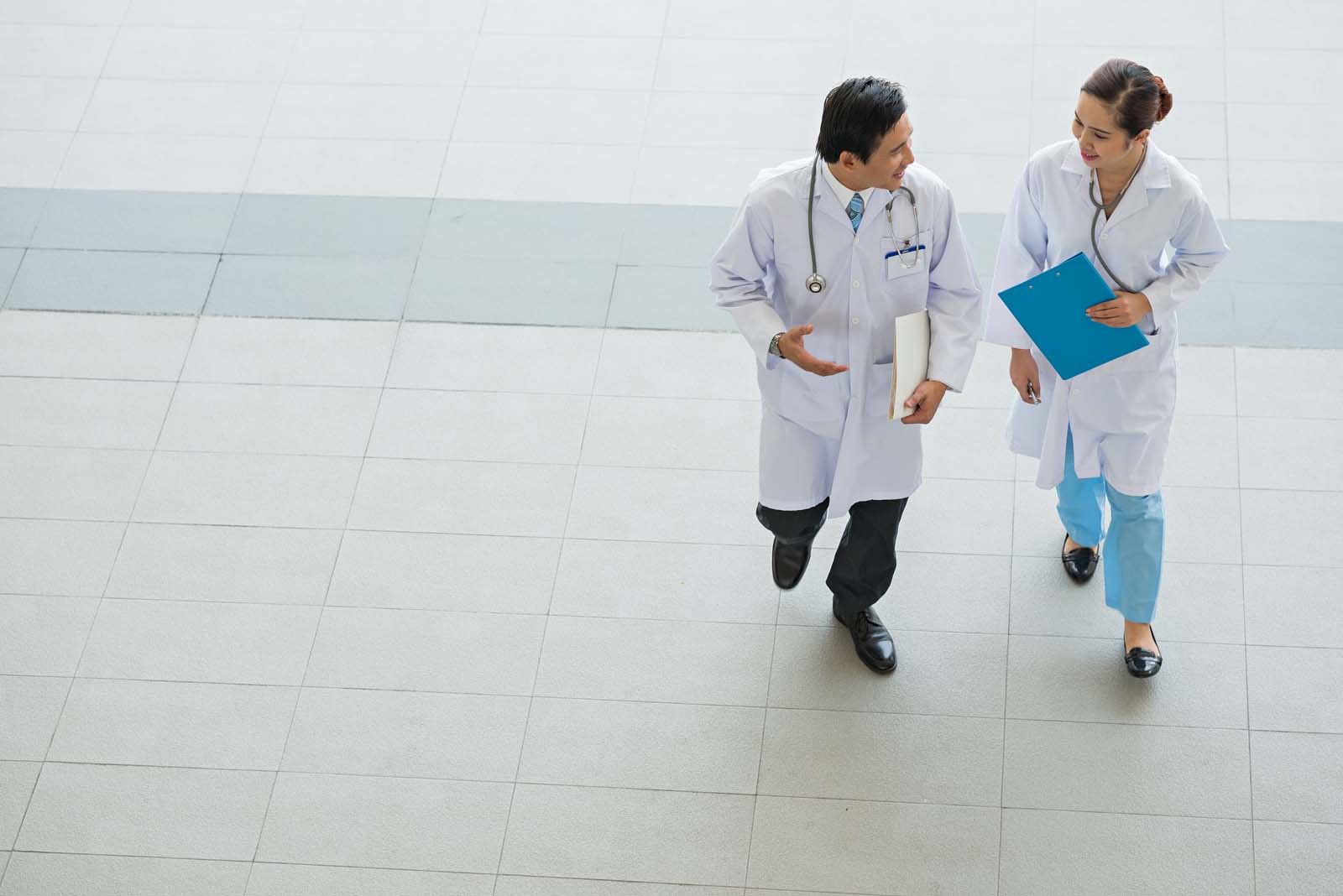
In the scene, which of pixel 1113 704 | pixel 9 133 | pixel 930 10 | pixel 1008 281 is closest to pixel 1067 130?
pixel 930 10

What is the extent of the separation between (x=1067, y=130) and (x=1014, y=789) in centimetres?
237

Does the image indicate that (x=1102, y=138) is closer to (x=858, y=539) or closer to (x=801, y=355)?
(x=801, y=355)

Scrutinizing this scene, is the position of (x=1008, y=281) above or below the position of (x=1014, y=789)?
above

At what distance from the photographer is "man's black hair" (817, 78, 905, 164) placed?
2.48 metres

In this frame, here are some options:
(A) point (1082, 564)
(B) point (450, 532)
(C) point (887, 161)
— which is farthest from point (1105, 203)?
(B) point (450, 532)

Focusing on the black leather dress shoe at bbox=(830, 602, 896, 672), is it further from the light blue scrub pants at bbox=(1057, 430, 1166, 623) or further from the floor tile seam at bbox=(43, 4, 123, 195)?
the floor tile seam at bbox=(43, 4, 123, 195)

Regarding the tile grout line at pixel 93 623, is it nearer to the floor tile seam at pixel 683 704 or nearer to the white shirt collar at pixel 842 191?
the floor tile seam at pixel 683 704

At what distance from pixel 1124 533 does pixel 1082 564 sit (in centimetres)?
35

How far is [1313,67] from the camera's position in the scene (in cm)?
464

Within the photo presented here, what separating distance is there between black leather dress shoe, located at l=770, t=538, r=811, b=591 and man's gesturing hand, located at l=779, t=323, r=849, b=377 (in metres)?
0.77

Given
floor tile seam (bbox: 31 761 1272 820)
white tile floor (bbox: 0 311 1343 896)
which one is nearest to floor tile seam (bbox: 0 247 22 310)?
white tile floor (bbox: 0 311 1343 896)

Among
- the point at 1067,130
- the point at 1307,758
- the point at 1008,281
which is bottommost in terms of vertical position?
the point at 1307,758

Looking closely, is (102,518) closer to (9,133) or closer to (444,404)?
(444,404)

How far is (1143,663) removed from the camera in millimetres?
3201
